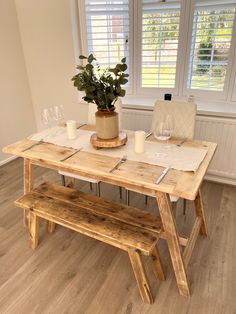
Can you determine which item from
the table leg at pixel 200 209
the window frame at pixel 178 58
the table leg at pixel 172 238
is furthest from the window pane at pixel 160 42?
the table leg at pixel 172 238

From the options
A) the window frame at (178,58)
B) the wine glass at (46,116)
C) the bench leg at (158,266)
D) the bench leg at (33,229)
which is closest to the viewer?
the bench leg at (158,266)

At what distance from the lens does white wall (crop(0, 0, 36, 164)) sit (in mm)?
2932

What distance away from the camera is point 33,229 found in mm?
1813

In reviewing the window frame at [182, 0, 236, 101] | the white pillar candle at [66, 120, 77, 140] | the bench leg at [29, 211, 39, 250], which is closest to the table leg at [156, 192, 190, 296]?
the white pillar candle at [66, 120, 77, 140]

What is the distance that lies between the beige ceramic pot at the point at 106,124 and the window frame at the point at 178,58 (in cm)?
139

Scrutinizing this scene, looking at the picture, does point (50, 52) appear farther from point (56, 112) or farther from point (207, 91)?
point (207, 91)

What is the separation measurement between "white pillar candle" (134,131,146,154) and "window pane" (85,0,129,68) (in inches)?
65.8

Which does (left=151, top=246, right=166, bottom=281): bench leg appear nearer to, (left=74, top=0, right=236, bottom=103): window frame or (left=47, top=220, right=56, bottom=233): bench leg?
(left=47, top=220, right=56, bottom=233): bench leg

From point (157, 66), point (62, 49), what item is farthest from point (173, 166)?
point (62, 49)

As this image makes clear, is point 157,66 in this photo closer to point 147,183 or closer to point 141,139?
point 141,139

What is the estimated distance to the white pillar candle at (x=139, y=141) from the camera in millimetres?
1524

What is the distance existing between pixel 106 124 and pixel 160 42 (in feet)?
5.02

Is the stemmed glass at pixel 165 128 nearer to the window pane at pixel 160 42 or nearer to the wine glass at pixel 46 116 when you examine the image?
the wine glass at pixel 46 116

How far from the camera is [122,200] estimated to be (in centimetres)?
242
